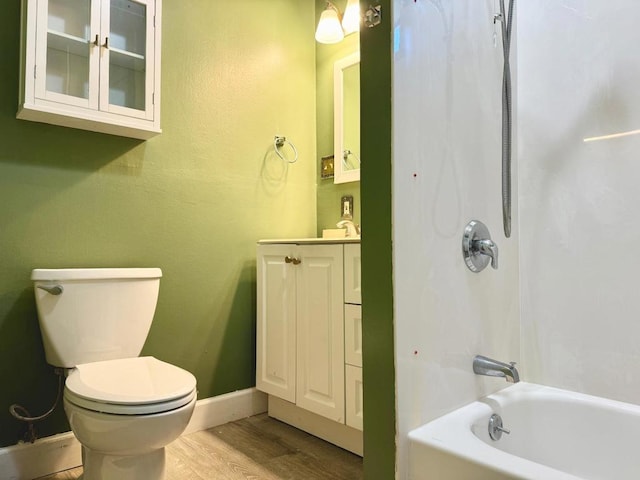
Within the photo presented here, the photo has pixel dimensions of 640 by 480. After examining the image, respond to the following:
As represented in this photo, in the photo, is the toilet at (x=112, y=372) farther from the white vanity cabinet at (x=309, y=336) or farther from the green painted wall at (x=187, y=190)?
the white vanity cabinet at (x=309, y=336)

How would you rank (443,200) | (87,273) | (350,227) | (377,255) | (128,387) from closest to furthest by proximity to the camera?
(377,255)
(443,200)
(128,387)
(87,273)
(350,227)

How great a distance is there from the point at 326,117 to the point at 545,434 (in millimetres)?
1922

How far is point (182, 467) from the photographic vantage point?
1.68 meters

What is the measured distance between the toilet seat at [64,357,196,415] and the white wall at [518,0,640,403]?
1111 millimetres

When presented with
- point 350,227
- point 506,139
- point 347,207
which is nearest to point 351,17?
point 347,207

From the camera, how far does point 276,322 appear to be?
82.3 inches

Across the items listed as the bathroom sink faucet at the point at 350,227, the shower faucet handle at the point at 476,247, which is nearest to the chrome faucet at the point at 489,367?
the shower faucet handle at the point at 476,247

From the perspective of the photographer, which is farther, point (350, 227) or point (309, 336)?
point (350, 227)

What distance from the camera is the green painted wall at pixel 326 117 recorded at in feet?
8.05

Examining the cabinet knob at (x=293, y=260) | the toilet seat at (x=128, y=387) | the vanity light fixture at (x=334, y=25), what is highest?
the vanity light fixture at (x=334, y=25)

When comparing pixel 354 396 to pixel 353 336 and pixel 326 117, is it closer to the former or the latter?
pixel 353 336

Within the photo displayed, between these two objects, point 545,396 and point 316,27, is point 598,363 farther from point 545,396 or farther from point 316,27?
point 316,27

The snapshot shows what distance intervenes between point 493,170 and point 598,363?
644mm

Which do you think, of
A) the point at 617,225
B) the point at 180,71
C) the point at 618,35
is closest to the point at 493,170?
the point at 617,225
